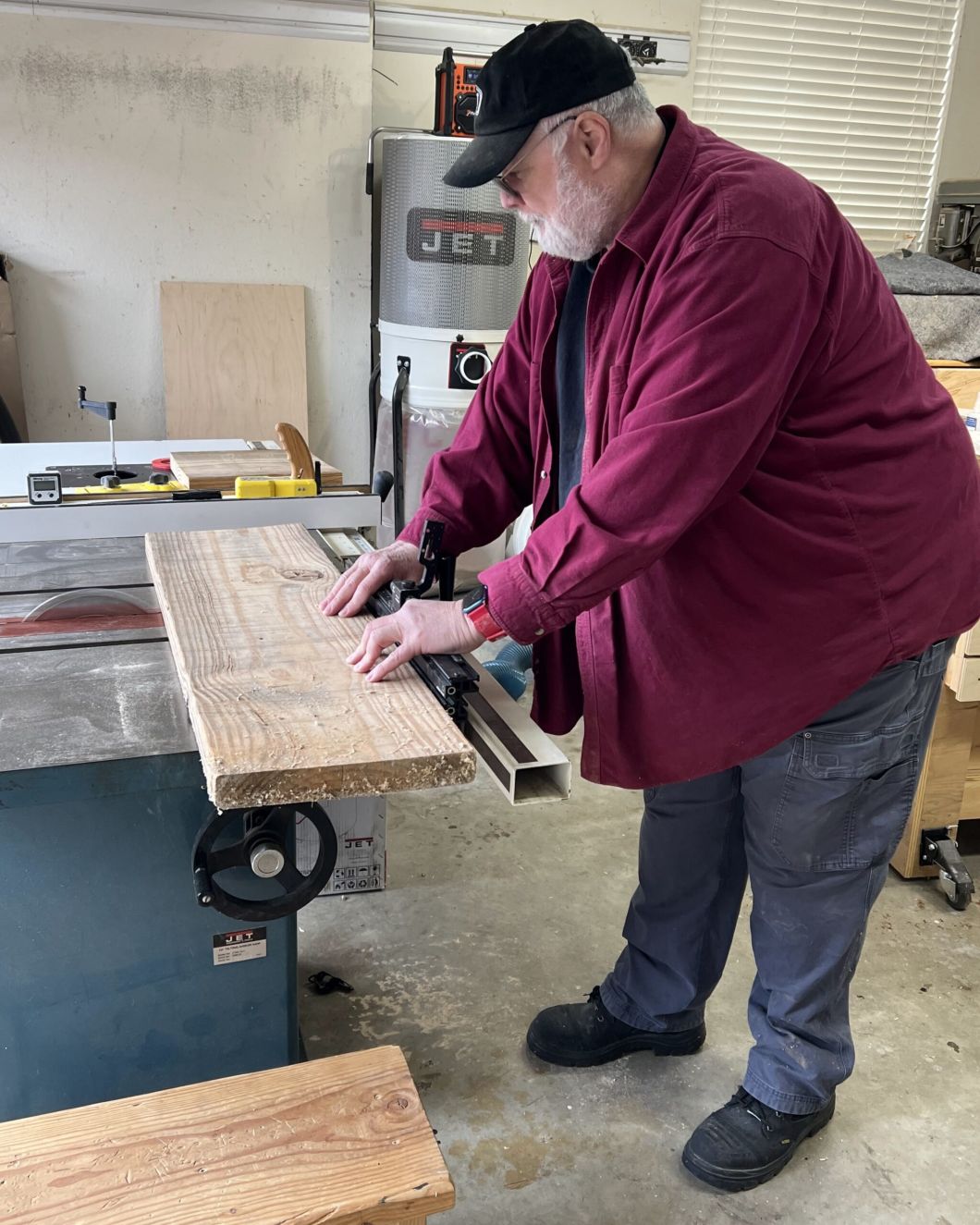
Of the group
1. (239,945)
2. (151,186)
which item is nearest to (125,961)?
(239,945)

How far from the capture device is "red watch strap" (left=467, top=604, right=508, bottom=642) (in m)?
1.10

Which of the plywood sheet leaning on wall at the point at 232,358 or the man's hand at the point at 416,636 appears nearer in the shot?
the man's hand at the point at 416,636

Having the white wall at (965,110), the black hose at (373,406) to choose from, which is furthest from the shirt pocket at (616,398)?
the white wall at (965,110)

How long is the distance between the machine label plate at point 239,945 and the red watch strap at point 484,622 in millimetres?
549

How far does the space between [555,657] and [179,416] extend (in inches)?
106

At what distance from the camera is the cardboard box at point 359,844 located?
2.17 metres

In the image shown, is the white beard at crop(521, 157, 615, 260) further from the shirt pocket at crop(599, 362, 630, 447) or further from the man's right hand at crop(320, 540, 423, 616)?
the man's right hand at crop(320, 540, 423, 616)

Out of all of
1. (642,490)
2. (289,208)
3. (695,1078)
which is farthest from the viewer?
(289,208)

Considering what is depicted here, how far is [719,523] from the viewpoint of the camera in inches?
47.3

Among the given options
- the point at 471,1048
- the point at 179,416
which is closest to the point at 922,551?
the point at 471,1048

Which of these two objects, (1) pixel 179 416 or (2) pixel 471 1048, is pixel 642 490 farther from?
(1) pixel 179 416

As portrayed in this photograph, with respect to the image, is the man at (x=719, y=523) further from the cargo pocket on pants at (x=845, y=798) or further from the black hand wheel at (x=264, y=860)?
the black hand wheel at (x=264, y=860)

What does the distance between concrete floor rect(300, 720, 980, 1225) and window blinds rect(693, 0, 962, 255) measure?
310 cm

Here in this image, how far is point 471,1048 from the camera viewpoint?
1.78 m
